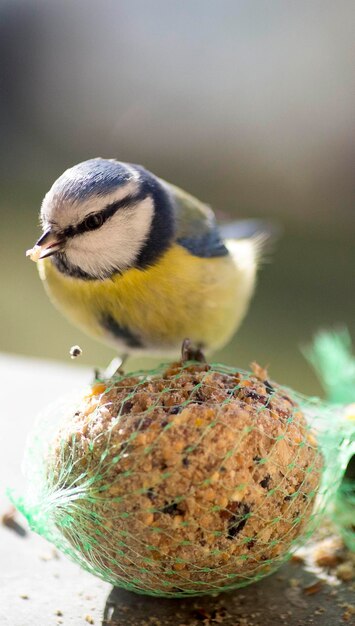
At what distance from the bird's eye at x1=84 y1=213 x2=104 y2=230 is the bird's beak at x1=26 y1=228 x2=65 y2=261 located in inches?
1.7

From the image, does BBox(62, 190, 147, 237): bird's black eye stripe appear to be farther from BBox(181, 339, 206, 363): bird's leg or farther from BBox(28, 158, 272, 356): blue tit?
BBox(181, 339, 206, 363): bird's leg

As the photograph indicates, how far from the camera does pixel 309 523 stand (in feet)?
3.78

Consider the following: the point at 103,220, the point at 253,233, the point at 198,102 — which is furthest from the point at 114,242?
the point at 198,102

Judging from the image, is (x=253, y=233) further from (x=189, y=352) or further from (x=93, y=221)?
(x=93, y=221)

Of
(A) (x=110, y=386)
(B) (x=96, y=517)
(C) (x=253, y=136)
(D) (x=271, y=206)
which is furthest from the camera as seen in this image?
(C) (x=253, y=136)

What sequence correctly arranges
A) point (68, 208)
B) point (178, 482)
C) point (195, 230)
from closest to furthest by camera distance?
point (178, 482) → point (68, 208) → point (195, 230)

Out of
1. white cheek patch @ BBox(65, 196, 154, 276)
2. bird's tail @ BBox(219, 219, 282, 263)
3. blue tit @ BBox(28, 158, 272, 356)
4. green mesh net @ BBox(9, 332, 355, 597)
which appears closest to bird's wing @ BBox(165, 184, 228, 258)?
blue tit @ BBox(28, 158, 272, 356)

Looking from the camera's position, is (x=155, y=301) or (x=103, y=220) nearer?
(x=103, y=220)

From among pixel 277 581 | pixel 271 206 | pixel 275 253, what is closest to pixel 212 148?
pixel 271 206

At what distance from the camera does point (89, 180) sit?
112 centimetres

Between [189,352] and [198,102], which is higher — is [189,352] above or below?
below

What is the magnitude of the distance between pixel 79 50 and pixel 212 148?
127 cm

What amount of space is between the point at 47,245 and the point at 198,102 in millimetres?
4666

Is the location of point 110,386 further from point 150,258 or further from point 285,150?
point 285,150
